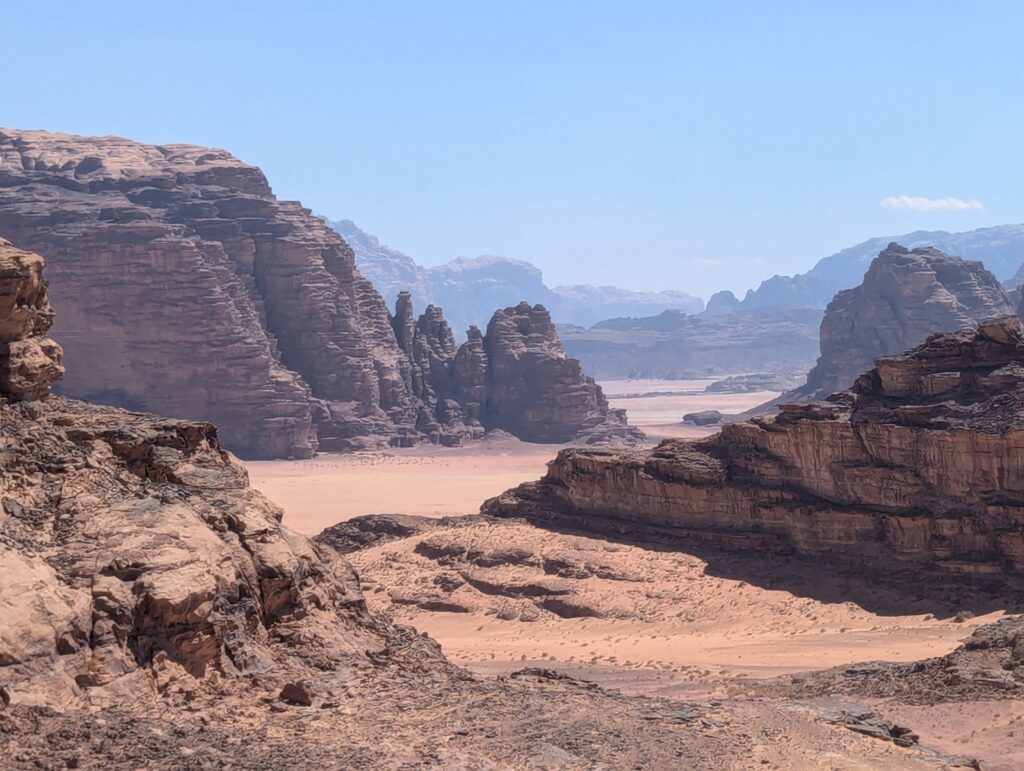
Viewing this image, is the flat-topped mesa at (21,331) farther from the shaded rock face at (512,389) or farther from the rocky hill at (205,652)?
the shaded rock face at (512,389)

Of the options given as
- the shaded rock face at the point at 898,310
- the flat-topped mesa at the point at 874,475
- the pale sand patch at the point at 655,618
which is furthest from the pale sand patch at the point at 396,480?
the shaded rock face at the point at 898,310

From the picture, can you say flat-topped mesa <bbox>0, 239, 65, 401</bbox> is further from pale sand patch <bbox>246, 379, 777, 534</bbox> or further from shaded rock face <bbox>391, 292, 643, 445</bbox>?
shaded rock face <bbox>391, 292, 643, 445</bbox>

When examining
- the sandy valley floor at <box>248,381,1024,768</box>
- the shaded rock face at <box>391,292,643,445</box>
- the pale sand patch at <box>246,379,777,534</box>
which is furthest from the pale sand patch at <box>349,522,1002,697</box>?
the shaded rock face at <box>391,292,643,445</box>

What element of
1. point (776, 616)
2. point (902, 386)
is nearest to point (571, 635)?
point (776, 616)

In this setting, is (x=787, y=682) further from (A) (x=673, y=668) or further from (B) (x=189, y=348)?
(B) (x=189, y=348)

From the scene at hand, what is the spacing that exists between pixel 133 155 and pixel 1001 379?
76.5 meters

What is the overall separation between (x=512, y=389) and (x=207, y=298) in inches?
886

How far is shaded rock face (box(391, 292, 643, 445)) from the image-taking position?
92750mm

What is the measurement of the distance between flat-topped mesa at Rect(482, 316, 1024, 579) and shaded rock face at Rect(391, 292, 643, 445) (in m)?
51.6

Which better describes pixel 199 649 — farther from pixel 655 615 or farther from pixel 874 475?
pixel 874 475

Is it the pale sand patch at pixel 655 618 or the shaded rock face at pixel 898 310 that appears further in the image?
the shaded rock face at pixel 898 310

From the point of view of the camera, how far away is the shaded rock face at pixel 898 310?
100 m

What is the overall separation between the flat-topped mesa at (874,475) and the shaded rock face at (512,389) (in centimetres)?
5163

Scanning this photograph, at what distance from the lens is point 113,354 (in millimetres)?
80688
